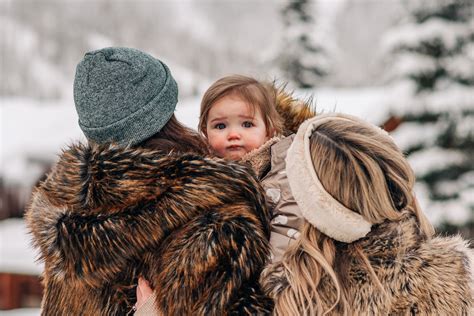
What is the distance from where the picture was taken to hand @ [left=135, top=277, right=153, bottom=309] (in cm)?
203

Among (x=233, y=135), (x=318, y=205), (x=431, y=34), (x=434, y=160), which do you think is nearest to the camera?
(x=318, y=205)

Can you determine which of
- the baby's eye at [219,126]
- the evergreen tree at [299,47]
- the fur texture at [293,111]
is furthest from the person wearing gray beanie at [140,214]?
the evergreen tree at [299,47]

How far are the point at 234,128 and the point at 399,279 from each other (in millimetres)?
1195

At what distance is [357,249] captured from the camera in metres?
1.97

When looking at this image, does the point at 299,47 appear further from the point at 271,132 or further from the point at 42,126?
the point at 271,132

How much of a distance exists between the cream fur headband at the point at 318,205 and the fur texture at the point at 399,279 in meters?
0.10

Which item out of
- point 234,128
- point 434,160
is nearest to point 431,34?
point 434,160

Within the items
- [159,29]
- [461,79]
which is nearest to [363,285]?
[461,79]

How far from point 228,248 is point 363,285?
0.51 m

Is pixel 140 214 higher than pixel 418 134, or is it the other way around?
pixel 140 214

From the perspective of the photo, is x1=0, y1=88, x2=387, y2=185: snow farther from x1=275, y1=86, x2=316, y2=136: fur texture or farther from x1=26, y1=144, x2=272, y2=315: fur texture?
x1=26, y1=144, x2=272, y2=315: fur texture

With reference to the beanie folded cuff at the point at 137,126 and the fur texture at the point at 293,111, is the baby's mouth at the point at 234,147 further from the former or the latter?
the beanie folded cuff at the point at 137,126

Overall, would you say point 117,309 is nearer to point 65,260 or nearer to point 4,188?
point 65,260

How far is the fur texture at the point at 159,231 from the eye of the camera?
76.2 inches
